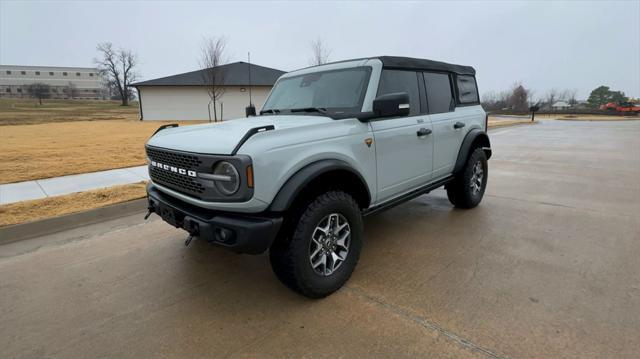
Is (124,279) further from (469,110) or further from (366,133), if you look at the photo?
(469,110)

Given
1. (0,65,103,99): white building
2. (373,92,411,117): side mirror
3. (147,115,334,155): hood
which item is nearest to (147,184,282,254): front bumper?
(147,115,334,155): hood

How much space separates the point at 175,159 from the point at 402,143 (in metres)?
2.10

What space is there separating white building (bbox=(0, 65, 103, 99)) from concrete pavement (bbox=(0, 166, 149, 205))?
106639 mm

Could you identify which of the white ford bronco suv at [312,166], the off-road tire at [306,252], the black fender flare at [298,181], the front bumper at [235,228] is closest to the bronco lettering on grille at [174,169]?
the white ford bronco suv at [312,166]

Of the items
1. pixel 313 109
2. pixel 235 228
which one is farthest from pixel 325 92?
pixel 235 228

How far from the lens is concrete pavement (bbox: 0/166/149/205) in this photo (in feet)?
18.4

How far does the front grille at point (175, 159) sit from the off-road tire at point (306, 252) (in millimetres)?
838

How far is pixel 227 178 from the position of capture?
238cm

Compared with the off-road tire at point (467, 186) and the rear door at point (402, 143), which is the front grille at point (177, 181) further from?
the off-road tire at point (467, 186)

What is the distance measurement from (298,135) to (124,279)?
2.11 metres

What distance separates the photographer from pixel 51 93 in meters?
92.8

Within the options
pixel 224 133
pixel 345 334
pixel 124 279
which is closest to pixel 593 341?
pixel 345 334

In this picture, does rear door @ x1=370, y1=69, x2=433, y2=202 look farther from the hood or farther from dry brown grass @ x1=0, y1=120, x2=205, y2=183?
dry brown grass @ x1=0, y1=120, x2=205, y2=183

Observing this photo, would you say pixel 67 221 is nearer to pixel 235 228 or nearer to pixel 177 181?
pixel 177 181
